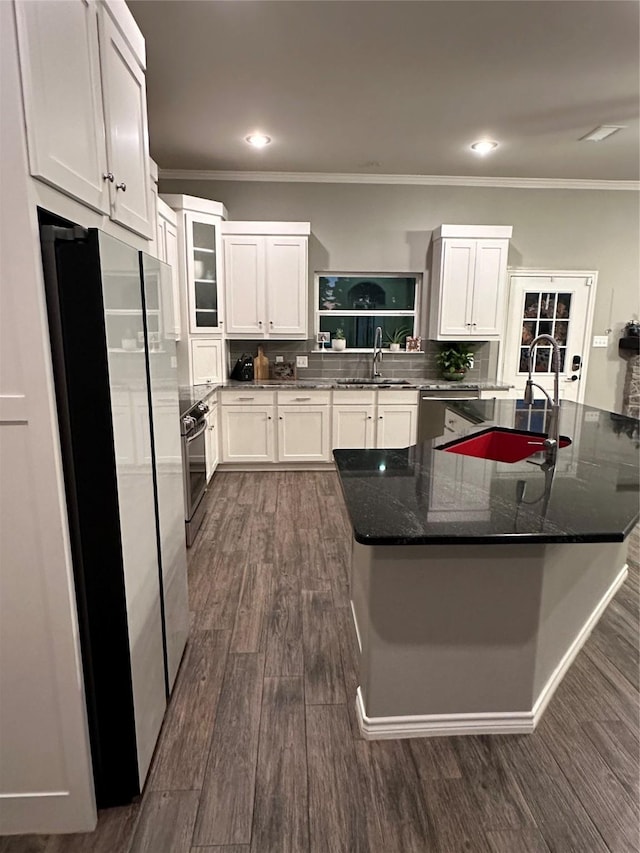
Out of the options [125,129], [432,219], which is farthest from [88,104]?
[432,219]

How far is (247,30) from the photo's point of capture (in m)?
2.42

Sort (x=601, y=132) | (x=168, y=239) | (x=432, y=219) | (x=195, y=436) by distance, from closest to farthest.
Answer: (x=195, y=436), (x=601, y=132), (x=168, y=239), (x=432, y=219)

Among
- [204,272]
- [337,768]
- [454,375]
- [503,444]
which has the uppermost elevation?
[204,272]

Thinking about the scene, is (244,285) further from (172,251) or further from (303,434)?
(303,434)

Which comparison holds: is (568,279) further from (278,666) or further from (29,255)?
(29,255)

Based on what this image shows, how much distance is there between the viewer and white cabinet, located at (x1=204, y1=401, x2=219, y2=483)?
414cm

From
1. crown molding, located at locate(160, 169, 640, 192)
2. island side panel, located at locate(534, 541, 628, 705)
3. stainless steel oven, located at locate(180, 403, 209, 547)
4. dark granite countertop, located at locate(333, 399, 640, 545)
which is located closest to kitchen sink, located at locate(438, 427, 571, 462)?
dark granite countertop, located at locate(333, 399, 640, 545)

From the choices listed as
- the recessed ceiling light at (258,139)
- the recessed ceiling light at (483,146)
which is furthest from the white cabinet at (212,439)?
the recessed ceiling light at (483,146)

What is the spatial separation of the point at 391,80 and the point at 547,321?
318 cm

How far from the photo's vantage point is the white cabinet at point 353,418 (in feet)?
15.1

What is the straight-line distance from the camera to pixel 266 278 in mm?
4637

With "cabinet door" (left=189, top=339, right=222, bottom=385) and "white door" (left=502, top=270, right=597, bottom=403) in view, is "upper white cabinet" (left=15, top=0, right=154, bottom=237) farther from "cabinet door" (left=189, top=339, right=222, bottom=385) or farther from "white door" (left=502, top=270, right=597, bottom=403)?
"white door" (left=502, top=270, right=597, bottom=403)

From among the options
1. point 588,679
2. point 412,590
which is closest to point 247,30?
point 412,590

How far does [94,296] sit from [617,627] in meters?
2.62
